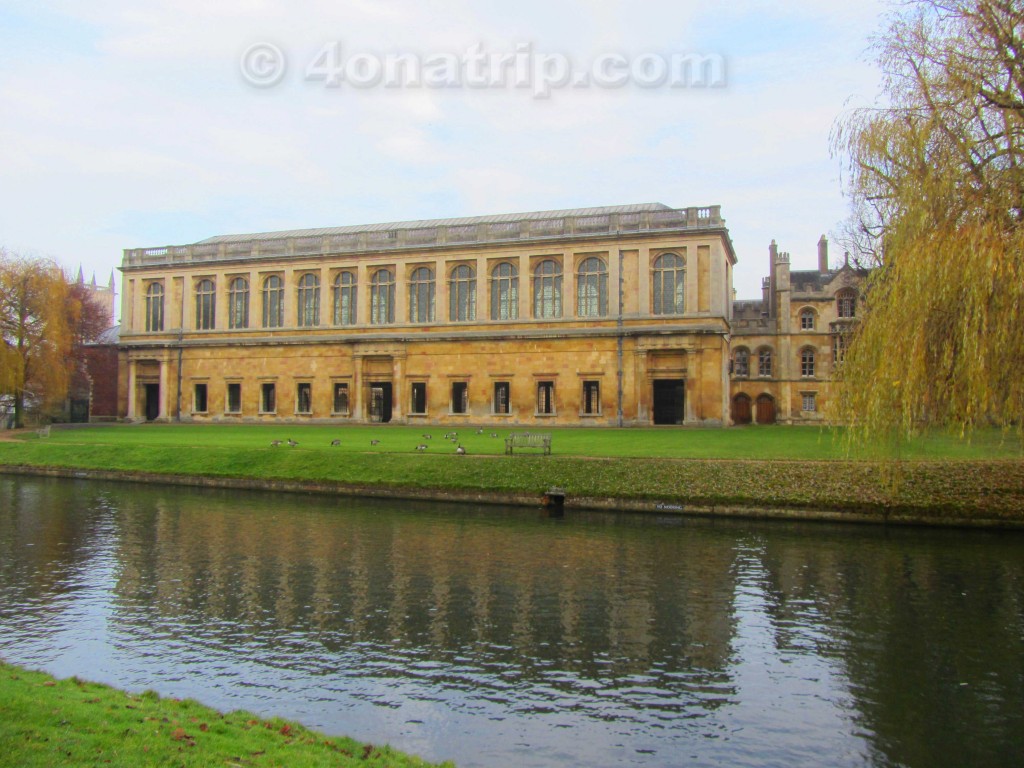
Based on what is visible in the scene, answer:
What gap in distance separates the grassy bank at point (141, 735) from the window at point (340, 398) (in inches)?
1792

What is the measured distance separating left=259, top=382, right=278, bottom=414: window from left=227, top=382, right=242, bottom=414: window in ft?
6.14

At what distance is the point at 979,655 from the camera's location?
11.6 m

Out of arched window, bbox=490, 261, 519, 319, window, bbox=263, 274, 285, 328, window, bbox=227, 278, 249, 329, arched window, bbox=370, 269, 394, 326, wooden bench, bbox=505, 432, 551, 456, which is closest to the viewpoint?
wooden bench, bbox=505, 432, 551, 456

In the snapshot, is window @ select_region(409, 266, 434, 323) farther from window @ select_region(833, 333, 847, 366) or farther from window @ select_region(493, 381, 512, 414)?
window @ select_region(833, 333, 847, 366)

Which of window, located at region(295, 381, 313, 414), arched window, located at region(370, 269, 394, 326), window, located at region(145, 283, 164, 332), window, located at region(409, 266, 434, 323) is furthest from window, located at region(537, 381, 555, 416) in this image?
window, located at region(145, 283, 164, 332)

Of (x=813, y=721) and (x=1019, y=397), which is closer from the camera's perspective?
(x=813, y=721)

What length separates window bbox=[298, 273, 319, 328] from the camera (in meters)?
55.6

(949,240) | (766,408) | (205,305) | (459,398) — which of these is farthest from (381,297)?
(949,240)

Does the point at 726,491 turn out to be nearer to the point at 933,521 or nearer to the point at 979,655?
the point at 933,521

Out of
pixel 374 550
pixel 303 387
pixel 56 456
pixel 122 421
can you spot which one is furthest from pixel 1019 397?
pixel 122 421

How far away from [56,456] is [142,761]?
115 feet

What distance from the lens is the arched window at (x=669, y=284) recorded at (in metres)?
47.6

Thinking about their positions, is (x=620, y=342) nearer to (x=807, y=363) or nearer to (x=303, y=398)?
(x=807, y=363)

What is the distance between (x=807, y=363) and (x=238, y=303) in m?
42.0
